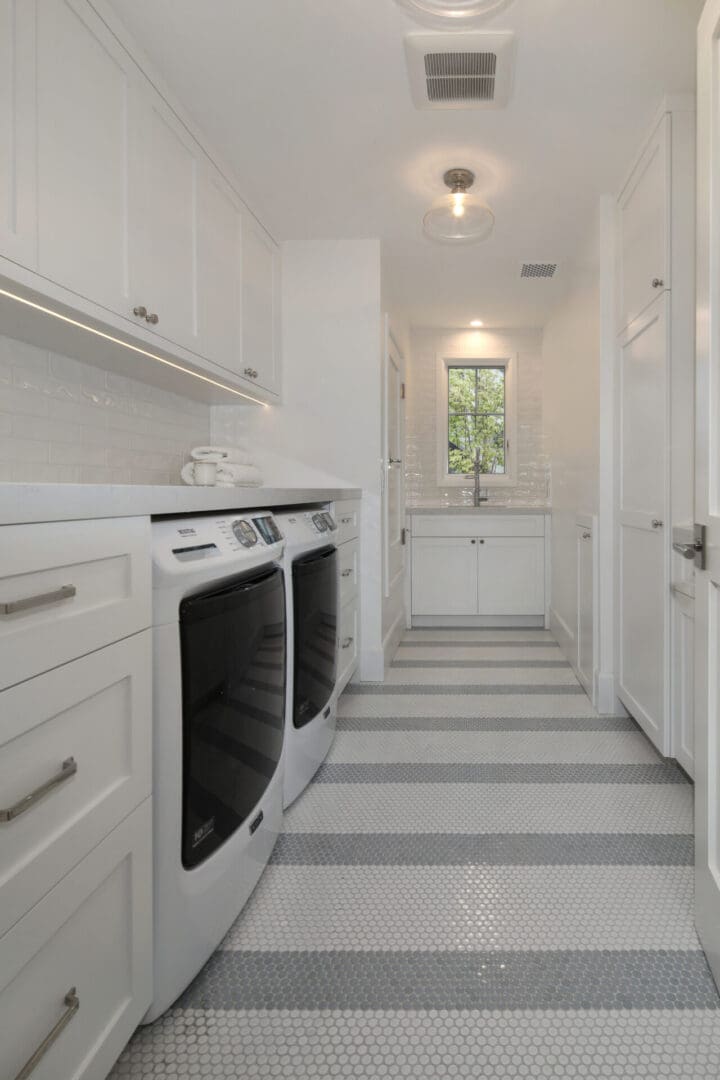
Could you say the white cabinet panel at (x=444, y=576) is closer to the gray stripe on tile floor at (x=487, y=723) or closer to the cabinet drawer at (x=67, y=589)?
the gray stripe on tile floor at (x=487, y=723)

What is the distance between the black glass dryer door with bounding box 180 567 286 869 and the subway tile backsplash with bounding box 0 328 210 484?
0.87 meters

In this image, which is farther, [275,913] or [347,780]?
[347,780]

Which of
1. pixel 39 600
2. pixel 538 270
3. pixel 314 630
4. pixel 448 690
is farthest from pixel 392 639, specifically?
pixel 39 600

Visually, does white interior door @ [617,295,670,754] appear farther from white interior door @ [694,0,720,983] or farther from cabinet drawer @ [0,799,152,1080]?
cabinet drawer @ [0,799,152,1080]

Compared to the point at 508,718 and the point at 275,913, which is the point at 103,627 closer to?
the point at 275,913

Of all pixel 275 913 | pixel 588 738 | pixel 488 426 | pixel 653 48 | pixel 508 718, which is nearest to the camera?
pixel 275 913

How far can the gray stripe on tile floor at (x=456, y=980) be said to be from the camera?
1124 mm

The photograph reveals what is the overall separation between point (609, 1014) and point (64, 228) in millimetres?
1951

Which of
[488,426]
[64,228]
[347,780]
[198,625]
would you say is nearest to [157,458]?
[64,228]

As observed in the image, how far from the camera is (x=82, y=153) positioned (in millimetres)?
1471

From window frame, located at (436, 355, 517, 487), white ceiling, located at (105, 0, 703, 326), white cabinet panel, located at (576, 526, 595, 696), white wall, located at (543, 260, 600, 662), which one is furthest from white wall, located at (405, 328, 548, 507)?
white cabinet panel, located at (576, 526, 595, 696)

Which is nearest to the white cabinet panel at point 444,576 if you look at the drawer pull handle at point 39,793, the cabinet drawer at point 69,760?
the cabinet drawer at point 69,760

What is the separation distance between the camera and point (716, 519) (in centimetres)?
114

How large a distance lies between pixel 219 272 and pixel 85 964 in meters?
2.17
